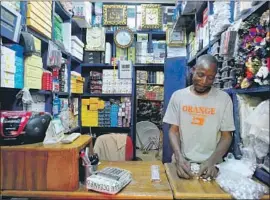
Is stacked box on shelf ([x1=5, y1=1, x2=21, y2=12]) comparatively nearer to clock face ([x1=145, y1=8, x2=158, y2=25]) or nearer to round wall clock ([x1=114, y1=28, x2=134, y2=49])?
round wall clock ([x1=114, y1=28, x2=134, y2=49])

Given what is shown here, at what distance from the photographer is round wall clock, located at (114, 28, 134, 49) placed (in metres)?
4.33

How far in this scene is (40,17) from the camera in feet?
7.63

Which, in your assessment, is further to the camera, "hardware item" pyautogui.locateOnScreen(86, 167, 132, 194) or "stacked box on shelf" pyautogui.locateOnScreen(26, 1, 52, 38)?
"stacked box on shelf" pyautogui.locateOnScreen(26, 1, 52, 38)

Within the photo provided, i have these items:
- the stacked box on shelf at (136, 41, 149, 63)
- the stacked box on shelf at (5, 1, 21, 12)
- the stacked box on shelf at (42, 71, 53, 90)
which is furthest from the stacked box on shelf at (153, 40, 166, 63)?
the stacked box on shelf at (5, 1, 21, 12)

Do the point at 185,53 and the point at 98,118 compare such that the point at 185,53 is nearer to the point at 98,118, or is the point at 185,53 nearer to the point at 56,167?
the point at 98,118

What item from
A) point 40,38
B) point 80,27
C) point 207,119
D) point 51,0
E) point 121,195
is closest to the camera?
point 121,195

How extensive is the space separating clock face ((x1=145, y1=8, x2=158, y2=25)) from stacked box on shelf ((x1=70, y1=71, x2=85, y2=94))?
147 cm

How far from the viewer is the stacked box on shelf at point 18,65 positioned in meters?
1.82

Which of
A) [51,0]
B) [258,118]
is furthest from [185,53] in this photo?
[258,118]

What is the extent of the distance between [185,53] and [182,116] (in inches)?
111

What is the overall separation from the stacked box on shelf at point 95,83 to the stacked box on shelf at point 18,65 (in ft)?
7.85

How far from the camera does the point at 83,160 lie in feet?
4.69

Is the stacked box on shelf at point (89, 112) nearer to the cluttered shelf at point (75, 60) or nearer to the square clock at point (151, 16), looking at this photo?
the cluttered shelf at point (75, 60)

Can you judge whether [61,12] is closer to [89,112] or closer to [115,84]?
[115,84]
